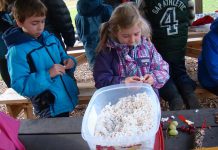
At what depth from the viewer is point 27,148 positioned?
4.42 ft

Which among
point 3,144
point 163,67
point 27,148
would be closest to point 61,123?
point 27,148

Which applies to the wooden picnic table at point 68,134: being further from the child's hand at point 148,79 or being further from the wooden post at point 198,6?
the wooden post at point 198,6

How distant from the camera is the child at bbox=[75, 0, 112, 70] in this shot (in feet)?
8.25

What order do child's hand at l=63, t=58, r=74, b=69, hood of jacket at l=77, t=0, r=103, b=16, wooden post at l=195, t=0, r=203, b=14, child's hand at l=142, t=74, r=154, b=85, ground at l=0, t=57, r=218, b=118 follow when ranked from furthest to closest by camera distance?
wooden post at l=195, t=0, r=203, b=14 → ground at l=0, t=57, r=218, b=118 → hood of jacket at l=77, t=0, r=103, b=16 → child's hand at l=63, t=58, r=74, b=69 → child's hand at l=142, t=74, r=154, b=85

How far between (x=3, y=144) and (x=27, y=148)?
19 cm

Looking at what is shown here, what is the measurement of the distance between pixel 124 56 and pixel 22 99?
1114 mm

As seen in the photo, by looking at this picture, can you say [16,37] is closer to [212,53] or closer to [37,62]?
[37,62]

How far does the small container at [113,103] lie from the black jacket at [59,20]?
1212mm

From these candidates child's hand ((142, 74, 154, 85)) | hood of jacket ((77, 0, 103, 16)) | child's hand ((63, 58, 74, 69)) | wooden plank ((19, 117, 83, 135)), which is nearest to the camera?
wooden plank ((19, 117, 83, 135))

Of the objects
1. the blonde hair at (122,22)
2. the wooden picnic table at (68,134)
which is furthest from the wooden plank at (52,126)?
the blonde hair at (122,22)

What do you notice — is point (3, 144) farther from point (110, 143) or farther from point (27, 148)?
point (110, 143)

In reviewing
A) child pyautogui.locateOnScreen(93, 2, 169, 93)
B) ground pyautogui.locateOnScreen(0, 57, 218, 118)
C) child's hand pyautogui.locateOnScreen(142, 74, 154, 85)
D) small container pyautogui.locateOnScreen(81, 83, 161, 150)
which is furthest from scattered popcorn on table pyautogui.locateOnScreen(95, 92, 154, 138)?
ground pyautogui.locateOnScreen(0, 57, 218, 118)

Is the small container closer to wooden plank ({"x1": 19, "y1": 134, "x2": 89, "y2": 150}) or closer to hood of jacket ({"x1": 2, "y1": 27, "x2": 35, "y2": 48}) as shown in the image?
wooden plank ({"x1": 19, "y1": 134, "x2": 89, "y2": 150})

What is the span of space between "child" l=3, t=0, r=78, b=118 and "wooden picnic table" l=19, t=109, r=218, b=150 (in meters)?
0.32
